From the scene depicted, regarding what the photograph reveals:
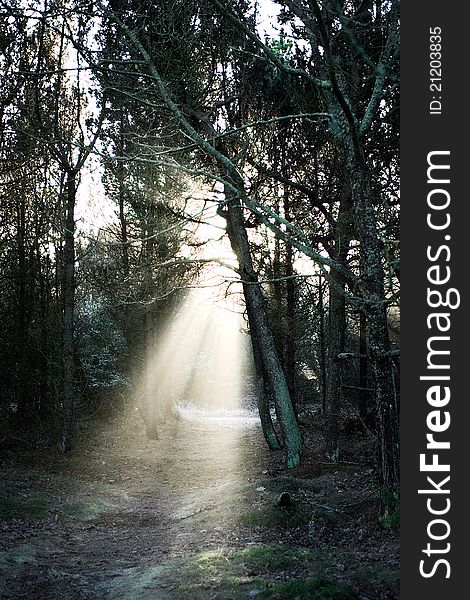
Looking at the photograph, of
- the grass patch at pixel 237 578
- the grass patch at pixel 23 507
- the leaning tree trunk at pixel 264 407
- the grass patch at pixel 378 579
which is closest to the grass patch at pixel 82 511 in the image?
the grass patch at pixel 23 507

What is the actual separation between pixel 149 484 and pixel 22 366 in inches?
244

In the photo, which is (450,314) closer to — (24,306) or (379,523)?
(379,523)

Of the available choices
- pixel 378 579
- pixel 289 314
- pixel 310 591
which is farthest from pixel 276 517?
pixel 289 314

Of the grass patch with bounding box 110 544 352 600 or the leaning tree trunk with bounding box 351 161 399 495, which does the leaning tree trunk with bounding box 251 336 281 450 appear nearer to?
the leaning tree trunk with bounding box 351 161 399 495

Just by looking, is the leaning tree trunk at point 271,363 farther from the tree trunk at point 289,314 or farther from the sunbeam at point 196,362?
the tree trunk at point 289,314

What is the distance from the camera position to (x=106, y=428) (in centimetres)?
1909

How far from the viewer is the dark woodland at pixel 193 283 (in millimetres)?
6793

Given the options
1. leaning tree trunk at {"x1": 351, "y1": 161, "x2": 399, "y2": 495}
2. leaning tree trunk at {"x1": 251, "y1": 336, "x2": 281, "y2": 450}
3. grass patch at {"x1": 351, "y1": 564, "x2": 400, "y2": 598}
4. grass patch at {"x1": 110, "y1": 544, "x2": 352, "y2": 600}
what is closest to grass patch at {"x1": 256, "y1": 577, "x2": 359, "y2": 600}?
grass patch at {"x1": 110, "y1": 544, "x2": 352, "y2": 600}

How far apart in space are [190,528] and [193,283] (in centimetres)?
815

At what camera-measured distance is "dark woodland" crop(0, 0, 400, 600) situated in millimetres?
6793

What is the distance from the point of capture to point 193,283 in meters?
15.7

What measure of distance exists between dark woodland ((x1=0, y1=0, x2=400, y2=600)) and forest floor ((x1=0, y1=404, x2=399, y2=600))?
45 millimetres

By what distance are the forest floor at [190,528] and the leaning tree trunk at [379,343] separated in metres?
0.74

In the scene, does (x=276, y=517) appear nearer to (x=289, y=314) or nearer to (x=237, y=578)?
(x=237, y=578)
